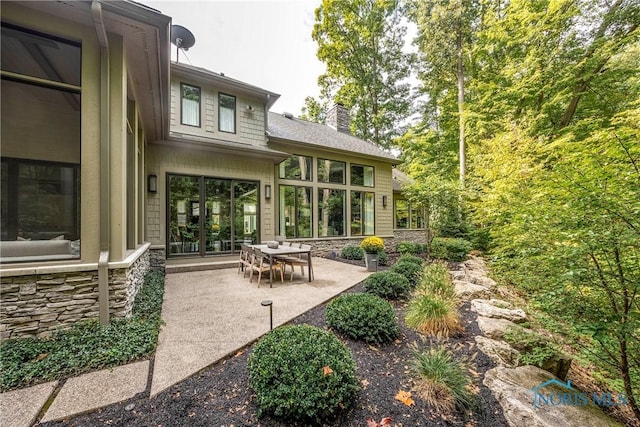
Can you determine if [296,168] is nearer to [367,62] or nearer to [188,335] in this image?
[188,335]

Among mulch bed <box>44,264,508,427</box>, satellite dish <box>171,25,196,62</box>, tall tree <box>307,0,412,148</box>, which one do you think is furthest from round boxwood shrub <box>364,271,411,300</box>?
tall tree <box>307,0,412,148</box>

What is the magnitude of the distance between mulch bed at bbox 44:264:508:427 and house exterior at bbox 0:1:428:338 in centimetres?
163

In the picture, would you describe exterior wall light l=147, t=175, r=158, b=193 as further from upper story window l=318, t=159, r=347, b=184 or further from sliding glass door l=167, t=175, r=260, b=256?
upper story window l=318, t=159, r=347, b=184

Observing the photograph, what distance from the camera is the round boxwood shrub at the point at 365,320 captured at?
321 cm

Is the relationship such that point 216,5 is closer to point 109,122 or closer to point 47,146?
point 47,146

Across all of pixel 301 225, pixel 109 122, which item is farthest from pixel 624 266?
pixel 301 225

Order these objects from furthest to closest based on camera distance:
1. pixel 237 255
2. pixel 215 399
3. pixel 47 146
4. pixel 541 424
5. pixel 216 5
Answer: pixel 237 255 → pixel 216 5 → pixel 47 146 → pixel 215 399 → pixel 541 424

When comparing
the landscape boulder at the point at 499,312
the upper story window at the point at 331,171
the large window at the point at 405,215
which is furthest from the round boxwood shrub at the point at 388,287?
the large window at the point at 405,215

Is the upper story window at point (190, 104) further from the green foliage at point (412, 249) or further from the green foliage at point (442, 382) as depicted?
the green foliage at point (412, 249)

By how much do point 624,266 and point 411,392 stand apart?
2109mm

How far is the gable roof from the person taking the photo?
953 centimetres

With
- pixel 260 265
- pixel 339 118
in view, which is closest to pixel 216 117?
pixel 260 265

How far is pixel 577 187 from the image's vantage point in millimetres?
2443

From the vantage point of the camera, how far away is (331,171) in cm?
1063
